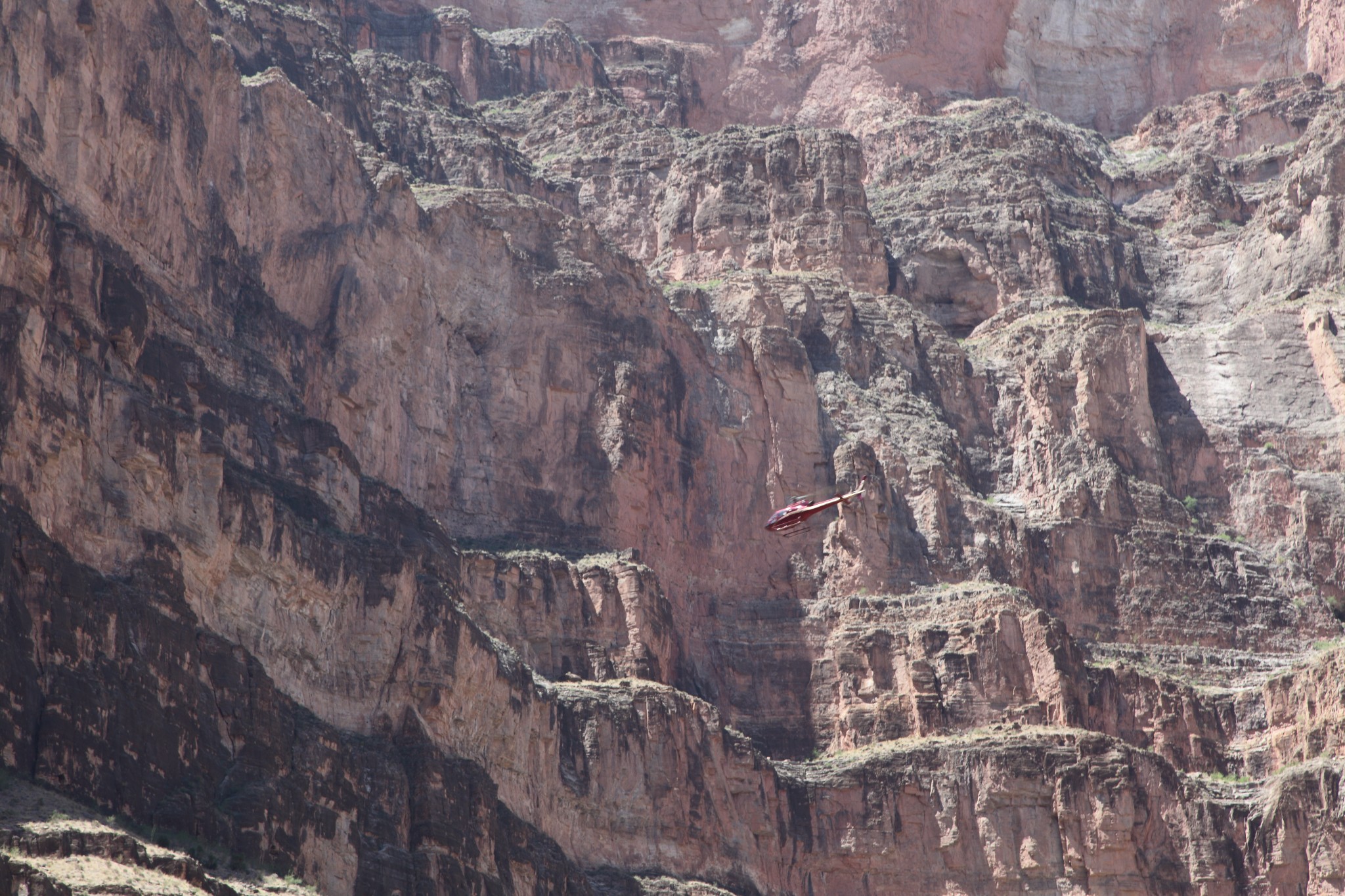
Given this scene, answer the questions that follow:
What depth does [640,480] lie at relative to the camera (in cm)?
11294

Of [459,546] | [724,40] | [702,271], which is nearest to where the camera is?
[459,546]

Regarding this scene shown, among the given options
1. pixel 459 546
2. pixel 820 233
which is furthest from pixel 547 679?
pixel 820 233

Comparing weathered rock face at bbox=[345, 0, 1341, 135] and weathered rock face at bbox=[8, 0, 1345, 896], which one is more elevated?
weathered rock face at bbox=[345, 0, 1341, 135]

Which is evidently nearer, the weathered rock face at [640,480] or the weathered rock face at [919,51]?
the weathered rock face at [640,480]

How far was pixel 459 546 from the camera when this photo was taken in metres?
104

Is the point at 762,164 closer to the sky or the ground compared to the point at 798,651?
closer to the sky

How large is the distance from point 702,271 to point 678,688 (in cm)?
3397

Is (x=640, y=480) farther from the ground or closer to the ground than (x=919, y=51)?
closer to the ground

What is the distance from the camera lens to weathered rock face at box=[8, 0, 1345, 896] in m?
82.1

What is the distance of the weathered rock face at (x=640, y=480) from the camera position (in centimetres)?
8206

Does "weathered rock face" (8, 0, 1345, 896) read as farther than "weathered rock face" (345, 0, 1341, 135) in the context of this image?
No

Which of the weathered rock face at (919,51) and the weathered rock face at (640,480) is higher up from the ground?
the weathered rock face at (919,51)

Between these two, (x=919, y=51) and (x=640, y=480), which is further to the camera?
(x=919, y=51)

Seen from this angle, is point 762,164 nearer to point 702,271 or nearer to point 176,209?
point 702,271
